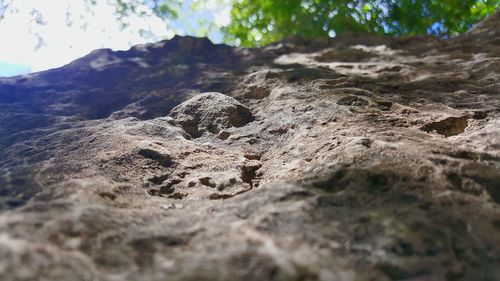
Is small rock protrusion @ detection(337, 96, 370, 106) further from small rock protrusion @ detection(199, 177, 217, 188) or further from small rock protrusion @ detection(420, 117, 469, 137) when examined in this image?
small rock protrusion @ detection(199, 177, 217, 188)

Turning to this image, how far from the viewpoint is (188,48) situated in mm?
5633

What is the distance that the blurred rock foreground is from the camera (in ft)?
5.17

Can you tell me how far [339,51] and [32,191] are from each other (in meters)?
3.72

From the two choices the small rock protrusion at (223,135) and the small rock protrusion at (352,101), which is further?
the small rock protrusion at (223,135)

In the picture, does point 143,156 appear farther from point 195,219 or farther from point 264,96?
point 264,96

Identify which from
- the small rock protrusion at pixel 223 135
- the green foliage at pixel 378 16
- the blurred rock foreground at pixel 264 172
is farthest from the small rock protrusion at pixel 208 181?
the green foliage at pixel 378 16

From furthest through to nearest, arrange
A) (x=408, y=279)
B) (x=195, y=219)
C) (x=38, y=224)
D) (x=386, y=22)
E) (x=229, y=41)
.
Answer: (x=229, y=41) → (x=386, y=22) → (x=195, y=219) → (x=38, y=224) → (x=408, y=279)

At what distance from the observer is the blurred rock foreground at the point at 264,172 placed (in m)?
1.58

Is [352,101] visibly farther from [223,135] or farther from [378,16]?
[378,16]

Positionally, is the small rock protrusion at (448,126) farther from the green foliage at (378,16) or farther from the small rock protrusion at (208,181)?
the green foliage at (378,16)

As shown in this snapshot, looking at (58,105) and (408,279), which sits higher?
(58,105)

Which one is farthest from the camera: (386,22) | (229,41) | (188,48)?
(229,41)

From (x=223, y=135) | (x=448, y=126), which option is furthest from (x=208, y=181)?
(x=448, y=126)

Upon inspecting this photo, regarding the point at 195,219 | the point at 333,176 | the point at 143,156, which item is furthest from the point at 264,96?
the point at 195,219
